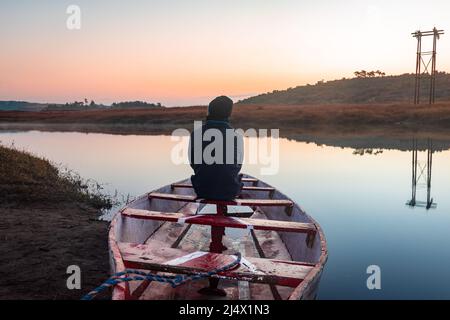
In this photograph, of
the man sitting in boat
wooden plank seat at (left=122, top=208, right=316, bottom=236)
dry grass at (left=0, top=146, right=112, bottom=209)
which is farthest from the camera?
dry grass at (left=0, top=146, right=112, bottom=209)

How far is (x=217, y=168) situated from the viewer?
19.9ft

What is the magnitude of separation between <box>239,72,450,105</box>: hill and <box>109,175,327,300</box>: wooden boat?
12781 centimetres

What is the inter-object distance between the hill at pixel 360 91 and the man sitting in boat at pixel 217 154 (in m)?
130

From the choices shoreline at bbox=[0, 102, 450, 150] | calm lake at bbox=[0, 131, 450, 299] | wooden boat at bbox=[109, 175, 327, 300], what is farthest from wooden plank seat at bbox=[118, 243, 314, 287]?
shoreline at bbox=[0, 102, 450, 150]

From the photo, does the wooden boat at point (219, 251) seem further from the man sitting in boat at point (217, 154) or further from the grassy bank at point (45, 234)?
the grassy bank at point (45, 234)

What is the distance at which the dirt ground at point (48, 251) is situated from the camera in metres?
5.94

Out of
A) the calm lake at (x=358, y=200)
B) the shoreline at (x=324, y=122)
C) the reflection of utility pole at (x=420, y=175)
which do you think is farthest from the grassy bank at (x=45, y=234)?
the shoreline at (x=324, y=122)

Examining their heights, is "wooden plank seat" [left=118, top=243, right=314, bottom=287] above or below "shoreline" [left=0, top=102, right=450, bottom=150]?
below

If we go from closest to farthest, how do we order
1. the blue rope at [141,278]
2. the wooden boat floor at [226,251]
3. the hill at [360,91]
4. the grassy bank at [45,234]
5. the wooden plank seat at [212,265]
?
1. the blue rope at [141,278]
2. the wooden plank seat at [212,265]
3. the wooden boat floor at [226,251]
4. the grassy bank at [45,234]
5. the hill at [360,91]

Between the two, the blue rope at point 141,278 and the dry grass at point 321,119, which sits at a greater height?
the dry grass at point 321,119

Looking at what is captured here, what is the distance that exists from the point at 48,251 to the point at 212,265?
14.0ft

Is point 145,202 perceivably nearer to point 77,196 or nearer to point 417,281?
point 77,196

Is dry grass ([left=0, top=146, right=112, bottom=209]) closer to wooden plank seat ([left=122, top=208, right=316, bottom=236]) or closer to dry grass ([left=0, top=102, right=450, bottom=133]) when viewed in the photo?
wooden plank seat ([left=122, top=208, right=316, bottom=236])

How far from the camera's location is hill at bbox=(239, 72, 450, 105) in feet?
438
